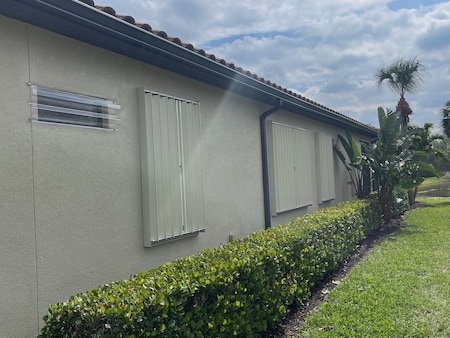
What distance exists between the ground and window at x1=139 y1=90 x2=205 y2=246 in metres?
1.59

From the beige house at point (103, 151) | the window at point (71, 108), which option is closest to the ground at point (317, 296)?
the beige house at point (103, 151)

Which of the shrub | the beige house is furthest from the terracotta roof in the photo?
the shrub

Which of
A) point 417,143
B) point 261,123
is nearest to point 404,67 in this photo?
point 417,143

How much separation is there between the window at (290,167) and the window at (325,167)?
746 millimetres

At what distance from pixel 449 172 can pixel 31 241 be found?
49.3 metres

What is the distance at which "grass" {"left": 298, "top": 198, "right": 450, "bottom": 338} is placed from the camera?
4.79 metres

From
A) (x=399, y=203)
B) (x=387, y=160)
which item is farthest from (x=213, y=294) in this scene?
(x=399, y=203)

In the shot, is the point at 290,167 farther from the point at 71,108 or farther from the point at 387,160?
the point at 71,108

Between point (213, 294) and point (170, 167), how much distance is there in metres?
1.93

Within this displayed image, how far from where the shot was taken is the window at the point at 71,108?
3.77 meters

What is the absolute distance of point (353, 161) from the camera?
1266cm

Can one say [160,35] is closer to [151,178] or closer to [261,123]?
[151,178]

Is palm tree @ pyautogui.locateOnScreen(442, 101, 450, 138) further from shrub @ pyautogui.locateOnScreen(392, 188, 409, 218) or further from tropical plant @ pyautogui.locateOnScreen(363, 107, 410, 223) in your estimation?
tropical plant @ pyautogui.locateOnScreen(363, 107, 410, 223)

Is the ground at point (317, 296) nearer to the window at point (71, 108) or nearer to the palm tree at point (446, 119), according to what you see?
the window at point (71, 108)
